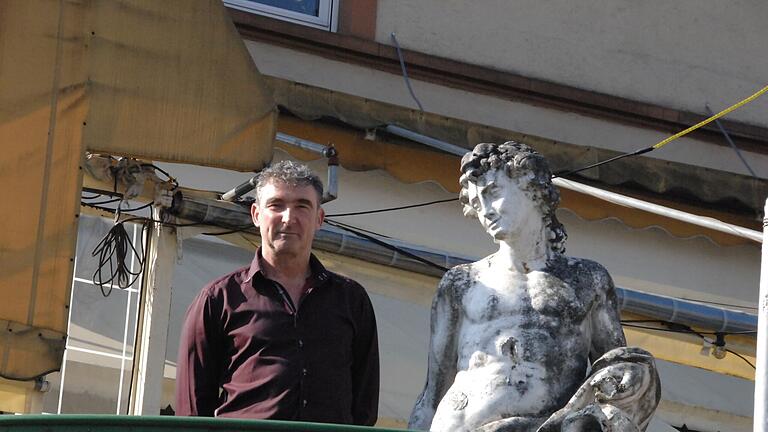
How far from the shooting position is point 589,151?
14.3 metres

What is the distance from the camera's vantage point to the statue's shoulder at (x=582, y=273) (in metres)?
7.10

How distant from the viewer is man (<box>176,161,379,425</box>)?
7.11 metres

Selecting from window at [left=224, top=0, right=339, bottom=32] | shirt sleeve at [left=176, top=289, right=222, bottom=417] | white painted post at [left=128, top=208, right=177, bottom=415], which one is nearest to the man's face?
shirt sleeve at [left=176, top=289, right=222, bottom=417]

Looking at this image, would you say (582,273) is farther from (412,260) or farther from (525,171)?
(412,260)

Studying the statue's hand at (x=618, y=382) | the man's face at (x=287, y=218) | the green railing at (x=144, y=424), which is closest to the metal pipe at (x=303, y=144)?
the man's face at (x=287, y=218)

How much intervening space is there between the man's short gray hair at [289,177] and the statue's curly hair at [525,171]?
0.47 m

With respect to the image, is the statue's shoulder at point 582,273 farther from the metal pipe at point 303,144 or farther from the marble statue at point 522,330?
the metal pipe at point 303,144

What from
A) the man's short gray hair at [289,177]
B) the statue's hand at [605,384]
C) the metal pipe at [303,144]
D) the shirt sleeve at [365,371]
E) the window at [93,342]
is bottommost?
the statue's hand at [605,384]

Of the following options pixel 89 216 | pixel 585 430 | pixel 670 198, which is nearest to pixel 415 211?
pixel 670 198

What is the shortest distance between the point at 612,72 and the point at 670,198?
1267mm

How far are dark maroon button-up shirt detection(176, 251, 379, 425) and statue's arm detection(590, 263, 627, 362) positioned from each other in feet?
2.47

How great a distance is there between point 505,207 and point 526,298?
0.30 meters

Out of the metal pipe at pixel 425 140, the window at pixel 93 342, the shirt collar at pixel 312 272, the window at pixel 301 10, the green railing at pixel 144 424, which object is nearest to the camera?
the green railing at pixel 144 424

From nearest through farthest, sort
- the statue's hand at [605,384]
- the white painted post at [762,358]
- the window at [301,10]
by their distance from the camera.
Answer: the statue's hand at [605,384], the white painted post at [762,358], the window at [301,10]
